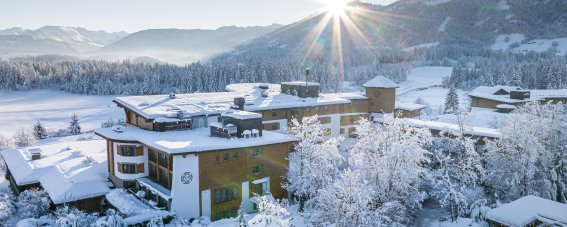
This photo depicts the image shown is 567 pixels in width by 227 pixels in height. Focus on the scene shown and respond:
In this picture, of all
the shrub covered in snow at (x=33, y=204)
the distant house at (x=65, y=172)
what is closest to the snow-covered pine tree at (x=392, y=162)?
the distant house at (x=65, y=172)

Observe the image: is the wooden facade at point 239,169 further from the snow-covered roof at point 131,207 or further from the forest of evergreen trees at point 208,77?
the forest of evergreen trees at point 208,77

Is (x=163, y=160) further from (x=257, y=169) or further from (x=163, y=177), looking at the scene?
(x=257, y=169)

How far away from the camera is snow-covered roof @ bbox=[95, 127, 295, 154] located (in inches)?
1467

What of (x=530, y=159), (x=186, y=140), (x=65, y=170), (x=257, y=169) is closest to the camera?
(x=530, y=159)

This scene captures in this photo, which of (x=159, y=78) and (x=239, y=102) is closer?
(x=239, y=102)

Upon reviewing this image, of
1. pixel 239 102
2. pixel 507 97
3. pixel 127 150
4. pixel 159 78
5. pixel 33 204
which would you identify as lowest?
pixel 33 204

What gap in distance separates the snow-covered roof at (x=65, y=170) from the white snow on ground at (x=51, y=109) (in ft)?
171

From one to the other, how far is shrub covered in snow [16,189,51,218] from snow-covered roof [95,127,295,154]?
8.52 meters

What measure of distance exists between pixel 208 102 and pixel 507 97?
65.7m

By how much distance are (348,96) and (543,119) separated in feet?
111

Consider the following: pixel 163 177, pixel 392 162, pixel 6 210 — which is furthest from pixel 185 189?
pixel 6 210

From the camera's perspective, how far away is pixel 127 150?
139 feet

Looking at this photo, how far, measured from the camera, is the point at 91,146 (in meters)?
63.8

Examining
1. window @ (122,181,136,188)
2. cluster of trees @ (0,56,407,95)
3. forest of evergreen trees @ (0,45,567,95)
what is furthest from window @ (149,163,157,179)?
forest of evergreen trees @ (0,45,567,95)
